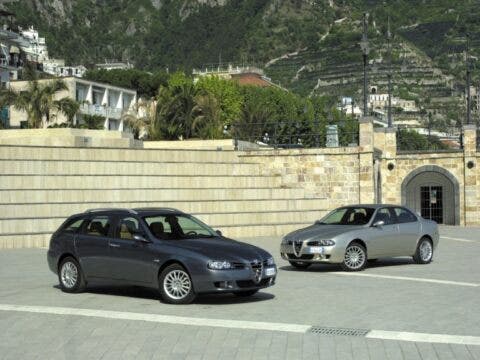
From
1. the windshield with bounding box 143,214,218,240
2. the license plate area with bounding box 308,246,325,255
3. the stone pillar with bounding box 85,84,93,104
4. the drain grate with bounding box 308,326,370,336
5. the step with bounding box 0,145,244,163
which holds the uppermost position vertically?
the stone pillar with bounding box 85,84,93,104

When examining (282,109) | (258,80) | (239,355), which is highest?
(258,80)

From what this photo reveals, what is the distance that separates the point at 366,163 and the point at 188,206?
8.95 meters

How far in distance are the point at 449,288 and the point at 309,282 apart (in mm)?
2560

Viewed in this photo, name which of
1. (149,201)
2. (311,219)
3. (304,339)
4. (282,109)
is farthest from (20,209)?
(282,109)

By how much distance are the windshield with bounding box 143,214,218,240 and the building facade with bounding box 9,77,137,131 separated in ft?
181

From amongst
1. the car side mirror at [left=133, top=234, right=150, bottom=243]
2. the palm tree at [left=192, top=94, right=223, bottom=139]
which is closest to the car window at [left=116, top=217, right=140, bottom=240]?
the car side mirror at [left=133, top=234, right=150, bottom=243]

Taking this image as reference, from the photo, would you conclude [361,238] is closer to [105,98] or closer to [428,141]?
[428,141]

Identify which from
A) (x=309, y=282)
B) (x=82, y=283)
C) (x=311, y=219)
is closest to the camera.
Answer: (x=82, y=283)

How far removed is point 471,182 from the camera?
39.3 meters

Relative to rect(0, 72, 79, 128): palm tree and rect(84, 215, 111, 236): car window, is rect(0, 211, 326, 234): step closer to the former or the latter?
rect(84, 215, 111, 236): car window

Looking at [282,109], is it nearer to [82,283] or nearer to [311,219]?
[311,219]

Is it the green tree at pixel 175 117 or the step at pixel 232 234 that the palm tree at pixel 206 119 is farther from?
the step at pixel 232 234

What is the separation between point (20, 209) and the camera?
2331 cm

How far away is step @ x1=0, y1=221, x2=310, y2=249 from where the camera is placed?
22062 mm
